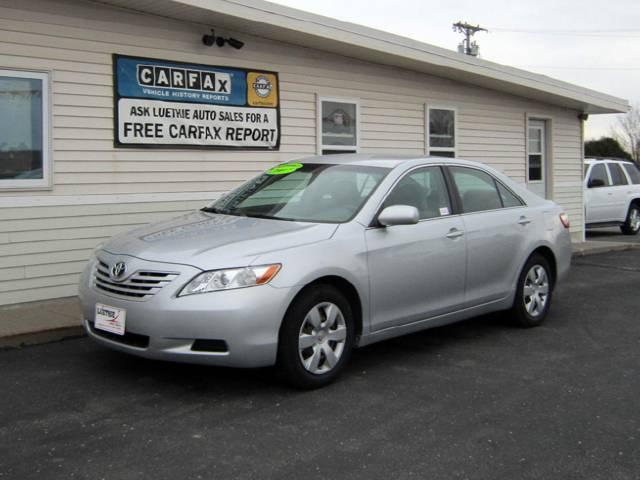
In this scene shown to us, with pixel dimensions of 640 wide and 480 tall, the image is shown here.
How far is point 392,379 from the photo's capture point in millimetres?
5172

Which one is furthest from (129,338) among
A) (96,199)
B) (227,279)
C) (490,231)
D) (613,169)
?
(613,169)

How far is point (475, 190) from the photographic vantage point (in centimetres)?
641

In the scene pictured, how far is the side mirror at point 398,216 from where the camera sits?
5.21 meters

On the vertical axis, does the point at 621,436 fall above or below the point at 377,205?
below

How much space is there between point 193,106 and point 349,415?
5.21 meters

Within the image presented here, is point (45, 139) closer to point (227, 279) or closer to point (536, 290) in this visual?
point (227, 279)

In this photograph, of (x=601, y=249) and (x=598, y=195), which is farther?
(x=598, y=195)

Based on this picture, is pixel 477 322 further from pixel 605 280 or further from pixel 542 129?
pixel 542 129

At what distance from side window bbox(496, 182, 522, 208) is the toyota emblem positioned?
353 centimetres

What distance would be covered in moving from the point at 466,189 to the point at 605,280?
463cm

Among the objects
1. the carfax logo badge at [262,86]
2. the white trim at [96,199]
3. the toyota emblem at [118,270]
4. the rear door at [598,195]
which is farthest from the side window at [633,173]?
the toyota emblem at [118,270]

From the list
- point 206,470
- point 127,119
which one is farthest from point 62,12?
point 206,470

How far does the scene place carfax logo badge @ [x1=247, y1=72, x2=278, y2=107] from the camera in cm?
917

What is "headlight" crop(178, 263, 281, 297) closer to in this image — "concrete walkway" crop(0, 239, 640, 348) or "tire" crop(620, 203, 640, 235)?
"concrete walkway" crop(0, 239, 640, 348)
